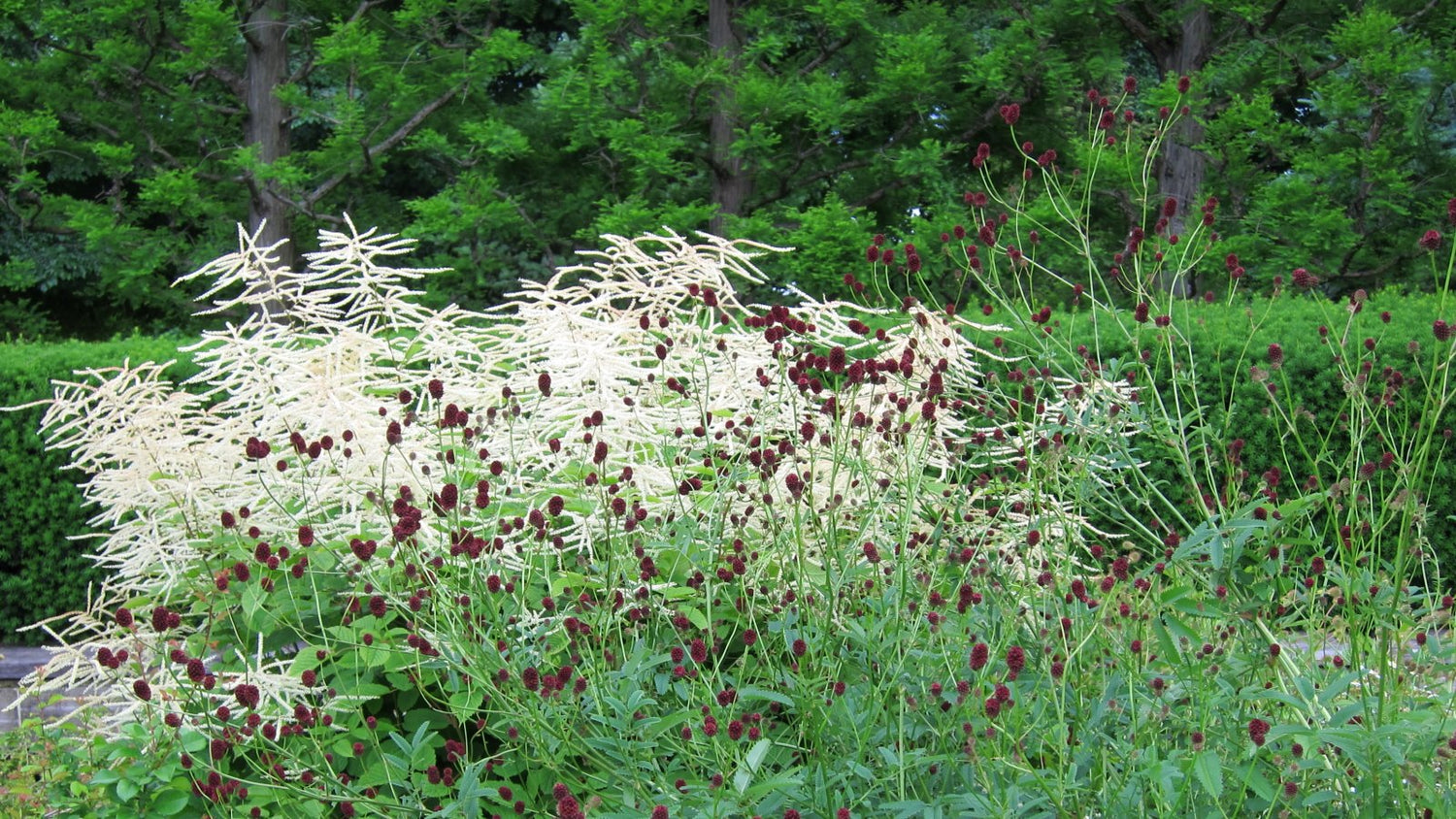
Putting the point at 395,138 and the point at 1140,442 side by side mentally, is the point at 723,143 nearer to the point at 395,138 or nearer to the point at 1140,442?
the point at 395,138

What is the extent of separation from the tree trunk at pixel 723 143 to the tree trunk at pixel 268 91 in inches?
156

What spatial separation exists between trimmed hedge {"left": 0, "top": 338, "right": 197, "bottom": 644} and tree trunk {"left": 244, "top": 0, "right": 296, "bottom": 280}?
5.64 m

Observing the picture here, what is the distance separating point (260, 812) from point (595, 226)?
8745 millimetres

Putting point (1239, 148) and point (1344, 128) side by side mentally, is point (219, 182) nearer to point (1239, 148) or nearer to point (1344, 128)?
point (1239, 148)

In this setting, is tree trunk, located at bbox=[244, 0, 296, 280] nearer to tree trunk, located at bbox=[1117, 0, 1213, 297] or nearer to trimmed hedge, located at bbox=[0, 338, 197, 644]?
trimmed hedge, located at bbox=[0, 338, 197, 644]

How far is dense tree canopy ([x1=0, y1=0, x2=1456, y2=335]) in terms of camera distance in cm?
1030

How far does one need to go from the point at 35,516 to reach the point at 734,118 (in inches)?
256

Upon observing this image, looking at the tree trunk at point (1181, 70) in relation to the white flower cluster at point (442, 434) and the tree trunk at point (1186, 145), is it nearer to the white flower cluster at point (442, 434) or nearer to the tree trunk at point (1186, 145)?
the tree trunk at point (1186, 145)

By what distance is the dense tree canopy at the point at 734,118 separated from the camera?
10.3 m

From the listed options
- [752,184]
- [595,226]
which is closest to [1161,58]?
[752,184]

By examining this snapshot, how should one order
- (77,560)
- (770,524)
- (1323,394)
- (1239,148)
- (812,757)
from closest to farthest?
(812,757) → (770,524) → (1323,394) → (77,560) → (1239,148)

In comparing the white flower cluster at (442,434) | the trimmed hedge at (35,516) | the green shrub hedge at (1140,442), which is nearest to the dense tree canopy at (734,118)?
the green shrub hedge at (1140,442)

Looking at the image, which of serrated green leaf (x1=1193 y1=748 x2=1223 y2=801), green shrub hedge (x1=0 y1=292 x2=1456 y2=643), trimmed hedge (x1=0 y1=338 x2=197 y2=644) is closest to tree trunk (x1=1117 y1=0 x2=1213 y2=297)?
green shrub hedge (x1=0 y1=292 x2=1456 y2=643)

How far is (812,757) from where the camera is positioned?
2.14 m
